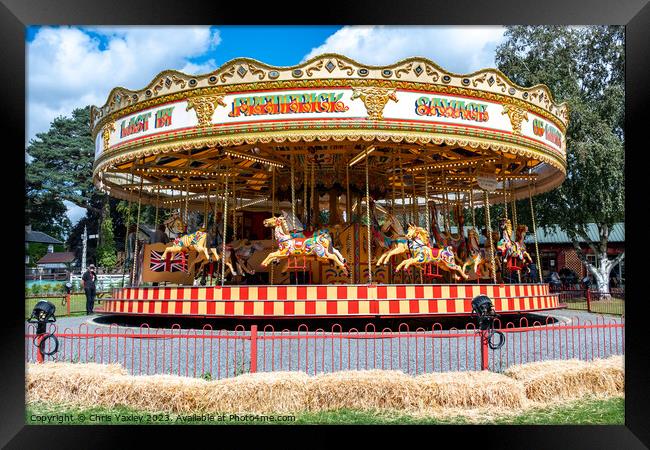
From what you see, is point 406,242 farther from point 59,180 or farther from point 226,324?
point 59,180

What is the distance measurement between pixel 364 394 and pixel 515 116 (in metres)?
8.76

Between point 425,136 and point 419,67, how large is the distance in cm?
139

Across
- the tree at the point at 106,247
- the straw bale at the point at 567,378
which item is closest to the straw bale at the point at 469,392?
the straw bale at the point at 567,378

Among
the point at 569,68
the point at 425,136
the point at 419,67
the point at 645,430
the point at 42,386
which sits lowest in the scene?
the point at 645,430

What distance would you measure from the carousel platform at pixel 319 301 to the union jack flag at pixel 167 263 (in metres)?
3.97

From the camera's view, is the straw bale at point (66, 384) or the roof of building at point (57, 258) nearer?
the straw bale at point (66, 384)

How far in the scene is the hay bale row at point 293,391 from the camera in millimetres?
6242

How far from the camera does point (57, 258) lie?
40.3m

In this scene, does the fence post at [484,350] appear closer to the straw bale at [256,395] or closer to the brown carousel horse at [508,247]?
the straw bale at [256,395]

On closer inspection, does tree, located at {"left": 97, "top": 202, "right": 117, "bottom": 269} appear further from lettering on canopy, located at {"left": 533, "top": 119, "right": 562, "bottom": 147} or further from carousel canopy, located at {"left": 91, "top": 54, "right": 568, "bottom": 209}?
lettering on canopy, located at {"left": 533, "top": 119, "right": 562, "bottom": 147}

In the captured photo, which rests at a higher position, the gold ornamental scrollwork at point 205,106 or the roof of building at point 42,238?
the gold ornamental scrollwork at point 205,106

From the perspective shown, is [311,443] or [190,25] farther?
[190,25]

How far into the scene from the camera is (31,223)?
3856 cm

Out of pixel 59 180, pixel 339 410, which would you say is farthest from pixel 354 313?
pixel 59 180
